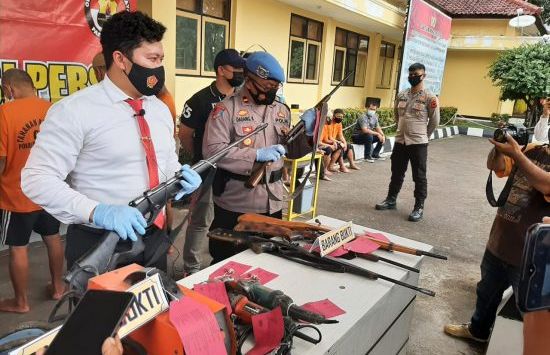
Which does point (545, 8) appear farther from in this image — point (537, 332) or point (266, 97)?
point (537, 332)

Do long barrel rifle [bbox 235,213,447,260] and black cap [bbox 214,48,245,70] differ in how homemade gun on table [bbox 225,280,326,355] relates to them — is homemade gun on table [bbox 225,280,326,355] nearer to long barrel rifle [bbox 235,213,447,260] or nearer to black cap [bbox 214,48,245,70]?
long barrel rifle [bbox 235,213,447,260]

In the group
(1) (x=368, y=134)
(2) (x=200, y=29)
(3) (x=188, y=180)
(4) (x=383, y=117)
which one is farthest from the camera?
(4) (x=383, y=117)

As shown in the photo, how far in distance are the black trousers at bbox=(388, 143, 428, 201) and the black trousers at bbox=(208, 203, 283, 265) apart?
9.56 ft

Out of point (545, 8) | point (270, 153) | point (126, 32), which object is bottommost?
point (270, 153)

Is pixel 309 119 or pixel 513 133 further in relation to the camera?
pixel 309 119

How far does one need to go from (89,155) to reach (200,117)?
1.56m

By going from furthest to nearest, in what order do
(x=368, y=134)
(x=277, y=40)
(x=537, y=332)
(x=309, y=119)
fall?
(x=277, y=40) < (x=368, y=134) < (x=309, y=119) < (x=537, y=332)

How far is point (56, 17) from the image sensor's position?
3271 mm

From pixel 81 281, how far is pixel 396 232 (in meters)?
3.98

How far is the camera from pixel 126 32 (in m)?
1.47

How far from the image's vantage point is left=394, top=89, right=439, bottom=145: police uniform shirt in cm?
484

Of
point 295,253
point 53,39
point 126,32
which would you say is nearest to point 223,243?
point 295,253

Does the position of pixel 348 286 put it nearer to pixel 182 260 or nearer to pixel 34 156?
pixel 34 156

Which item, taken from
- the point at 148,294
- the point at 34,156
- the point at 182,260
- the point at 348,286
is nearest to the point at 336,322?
the point at 348,286
